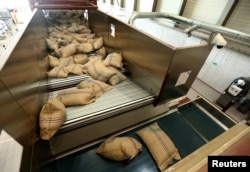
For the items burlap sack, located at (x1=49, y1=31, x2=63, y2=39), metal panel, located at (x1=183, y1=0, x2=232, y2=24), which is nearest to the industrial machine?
burlap sack, located at (x1=49, y1=31, x2=63, y2=39)

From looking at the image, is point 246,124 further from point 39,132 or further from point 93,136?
point 39,132

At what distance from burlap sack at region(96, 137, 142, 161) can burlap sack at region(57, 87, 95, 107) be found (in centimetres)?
43

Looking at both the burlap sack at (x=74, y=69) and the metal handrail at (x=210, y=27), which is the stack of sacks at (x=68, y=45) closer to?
the burlap sack at (x=74, y=69)

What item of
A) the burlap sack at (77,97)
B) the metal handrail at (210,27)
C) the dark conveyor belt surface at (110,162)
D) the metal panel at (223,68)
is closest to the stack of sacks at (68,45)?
the burlap sack at (77,97)

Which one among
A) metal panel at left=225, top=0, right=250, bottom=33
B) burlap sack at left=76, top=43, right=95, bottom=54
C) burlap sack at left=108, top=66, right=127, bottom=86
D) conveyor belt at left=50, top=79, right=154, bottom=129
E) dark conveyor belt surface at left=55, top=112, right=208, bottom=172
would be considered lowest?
dark conveyor belt surface at left=55, top=112, right=208, bottom=172

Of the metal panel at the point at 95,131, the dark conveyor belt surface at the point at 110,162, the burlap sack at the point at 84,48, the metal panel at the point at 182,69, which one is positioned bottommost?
the dark conveyor belt surface at the point at 110,162

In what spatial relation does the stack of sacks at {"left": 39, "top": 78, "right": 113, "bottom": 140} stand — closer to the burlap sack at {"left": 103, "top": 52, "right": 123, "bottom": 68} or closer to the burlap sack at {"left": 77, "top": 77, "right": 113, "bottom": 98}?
the burlap sack at {"left": 77, "top": 77, "right": 113, "bottom": 98}

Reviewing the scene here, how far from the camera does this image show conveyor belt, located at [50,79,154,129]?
44.1 inches

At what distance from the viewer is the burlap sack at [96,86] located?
1.35 m

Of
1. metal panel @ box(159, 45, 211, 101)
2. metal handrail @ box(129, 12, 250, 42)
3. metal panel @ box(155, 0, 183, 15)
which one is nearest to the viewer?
metal panel @ box(159, 45, 211, 101)

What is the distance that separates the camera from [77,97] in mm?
1205

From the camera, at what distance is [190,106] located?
1896 millimetres

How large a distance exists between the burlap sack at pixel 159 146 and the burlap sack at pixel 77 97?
0.65 metres

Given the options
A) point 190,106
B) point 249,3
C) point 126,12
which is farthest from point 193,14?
point 126,12
